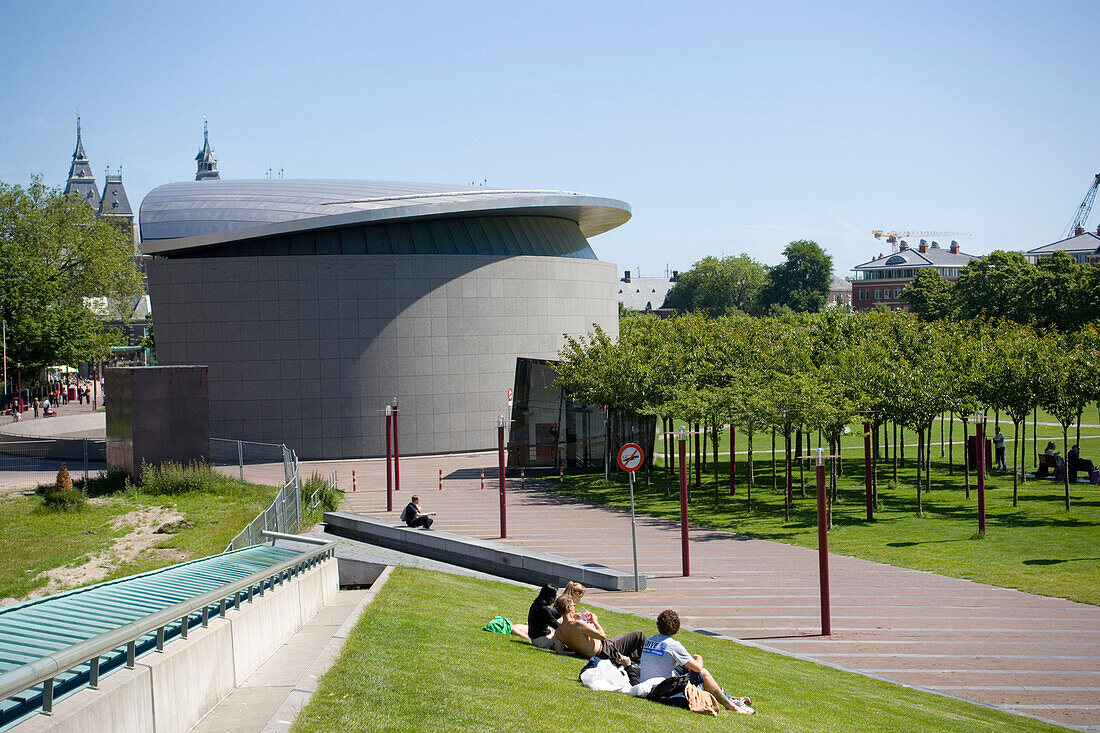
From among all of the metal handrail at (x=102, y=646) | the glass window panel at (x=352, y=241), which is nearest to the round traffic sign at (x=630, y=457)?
the metal handrail at (x=102, y=646)

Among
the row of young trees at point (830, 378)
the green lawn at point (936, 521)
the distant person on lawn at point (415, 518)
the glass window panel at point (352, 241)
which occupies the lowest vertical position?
the green lawn at point (936, 521)

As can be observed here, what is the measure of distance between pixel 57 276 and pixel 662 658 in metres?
70.1

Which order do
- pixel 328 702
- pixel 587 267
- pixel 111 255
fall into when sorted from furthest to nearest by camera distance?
pixel 111 255
pixel 587 267
pixel 328 702

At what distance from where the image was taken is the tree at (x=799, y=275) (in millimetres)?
136375

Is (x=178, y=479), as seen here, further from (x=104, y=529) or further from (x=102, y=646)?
(x=102, y=646)

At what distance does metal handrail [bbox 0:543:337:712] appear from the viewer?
5.02 m

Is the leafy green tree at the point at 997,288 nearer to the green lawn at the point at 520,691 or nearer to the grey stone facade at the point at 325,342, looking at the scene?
the grey stone facade at the point at 325,342

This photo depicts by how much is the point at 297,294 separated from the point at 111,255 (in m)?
38.4

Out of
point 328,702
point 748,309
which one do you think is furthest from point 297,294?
point 748,309

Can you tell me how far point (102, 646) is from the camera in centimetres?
585

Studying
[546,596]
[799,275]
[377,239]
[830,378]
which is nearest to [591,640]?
[546,596]

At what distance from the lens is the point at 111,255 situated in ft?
234

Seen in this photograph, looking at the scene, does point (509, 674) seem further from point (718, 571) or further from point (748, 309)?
point (748, 309)

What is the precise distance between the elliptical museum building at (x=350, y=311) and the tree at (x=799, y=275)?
97888mm
